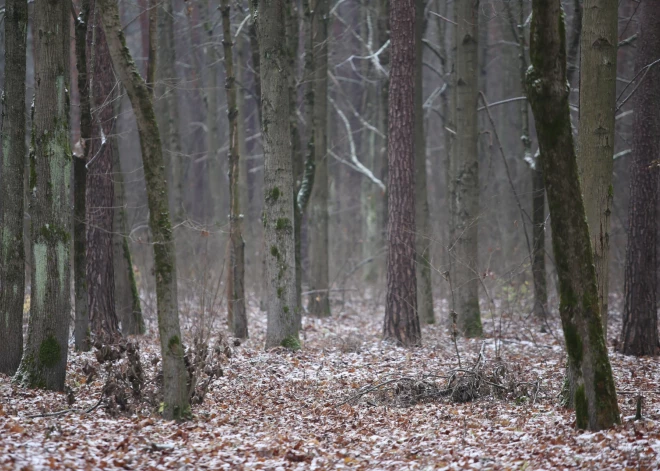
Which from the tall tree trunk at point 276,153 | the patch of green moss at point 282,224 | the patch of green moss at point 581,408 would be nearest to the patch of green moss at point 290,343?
the tall tree trunk at point 276,153

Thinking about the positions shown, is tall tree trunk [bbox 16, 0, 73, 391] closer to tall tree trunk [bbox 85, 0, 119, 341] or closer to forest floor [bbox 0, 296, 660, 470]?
forest floor [bbox 0, 296, 660, 470]

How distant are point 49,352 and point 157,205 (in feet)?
9.60

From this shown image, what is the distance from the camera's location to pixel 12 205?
30.0 feet

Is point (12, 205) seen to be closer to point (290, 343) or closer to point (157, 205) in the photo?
point (157, 205)

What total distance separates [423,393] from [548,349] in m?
4.66

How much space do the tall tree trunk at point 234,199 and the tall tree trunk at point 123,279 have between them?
6.68ft

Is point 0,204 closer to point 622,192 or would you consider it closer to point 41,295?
point 41,295

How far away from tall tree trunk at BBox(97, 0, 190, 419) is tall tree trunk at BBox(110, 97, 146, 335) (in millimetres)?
6769

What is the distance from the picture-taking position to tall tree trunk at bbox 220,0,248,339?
12.9 m

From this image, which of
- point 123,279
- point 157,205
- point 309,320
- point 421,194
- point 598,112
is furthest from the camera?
point 309,320

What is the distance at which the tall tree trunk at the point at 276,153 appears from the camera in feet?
37.2

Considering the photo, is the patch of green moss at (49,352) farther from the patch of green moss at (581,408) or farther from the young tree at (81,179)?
the patch of green moss at (581,408)

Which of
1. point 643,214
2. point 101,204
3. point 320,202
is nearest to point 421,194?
point 320,202

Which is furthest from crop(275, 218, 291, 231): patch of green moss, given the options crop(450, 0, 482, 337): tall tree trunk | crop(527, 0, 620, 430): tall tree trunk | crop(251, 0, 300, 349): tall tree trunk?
crop(527, 0, 620, 430): tall tree trunk
